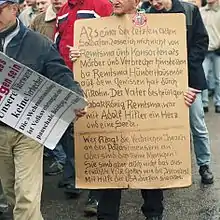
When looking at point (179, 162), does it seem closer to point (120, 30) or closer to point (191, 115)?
point (120, 30)

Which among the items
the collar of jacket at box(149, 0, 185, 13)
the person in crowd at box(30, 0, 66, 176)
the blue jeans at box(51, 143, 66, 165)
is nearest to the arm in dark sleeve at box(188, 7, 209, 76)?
the collar of jacket at box(149, 0, 185, 13)

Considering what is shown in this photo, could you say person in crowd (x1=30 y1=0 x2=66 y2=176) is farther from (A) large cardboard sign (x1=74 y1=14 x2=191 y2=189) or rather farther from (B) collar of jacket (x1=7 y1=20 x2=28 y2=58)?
(B) collar of jacket (x1=7 y1=20 x2=28 y2=58)

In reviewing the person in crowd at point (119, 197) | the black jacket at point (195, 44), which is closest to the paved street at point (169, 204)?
the person in crowd at point (119, 197)

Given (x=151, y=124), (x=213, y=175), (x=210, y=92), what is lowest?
(x=210, y=92)

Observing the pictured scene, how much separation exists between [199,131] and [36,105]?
243 cm

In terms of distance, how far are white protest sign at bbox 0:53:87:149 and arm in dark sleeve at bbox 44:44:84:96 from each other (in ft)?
0.46

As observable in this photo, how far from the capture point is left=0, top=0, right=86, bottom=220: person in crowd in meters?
4.52

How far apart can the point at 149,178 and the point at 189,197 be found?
1328 mm

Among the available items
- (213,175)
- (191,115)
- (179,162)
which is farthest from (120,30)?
(213,175)

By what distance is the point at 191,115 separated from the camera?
6.57m

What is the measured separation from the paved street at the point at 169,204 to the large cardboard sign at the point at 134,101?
82 centimetres

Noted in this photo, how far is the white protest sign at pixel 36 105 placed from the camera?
4.48 metres

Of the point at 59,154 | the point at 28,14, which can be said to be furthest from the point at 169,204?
the point at 28,14

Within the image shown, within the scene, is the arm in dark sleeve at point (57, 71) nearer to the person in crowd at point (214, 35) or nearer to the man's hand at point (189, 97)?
the man's hand at point (189, 97)
